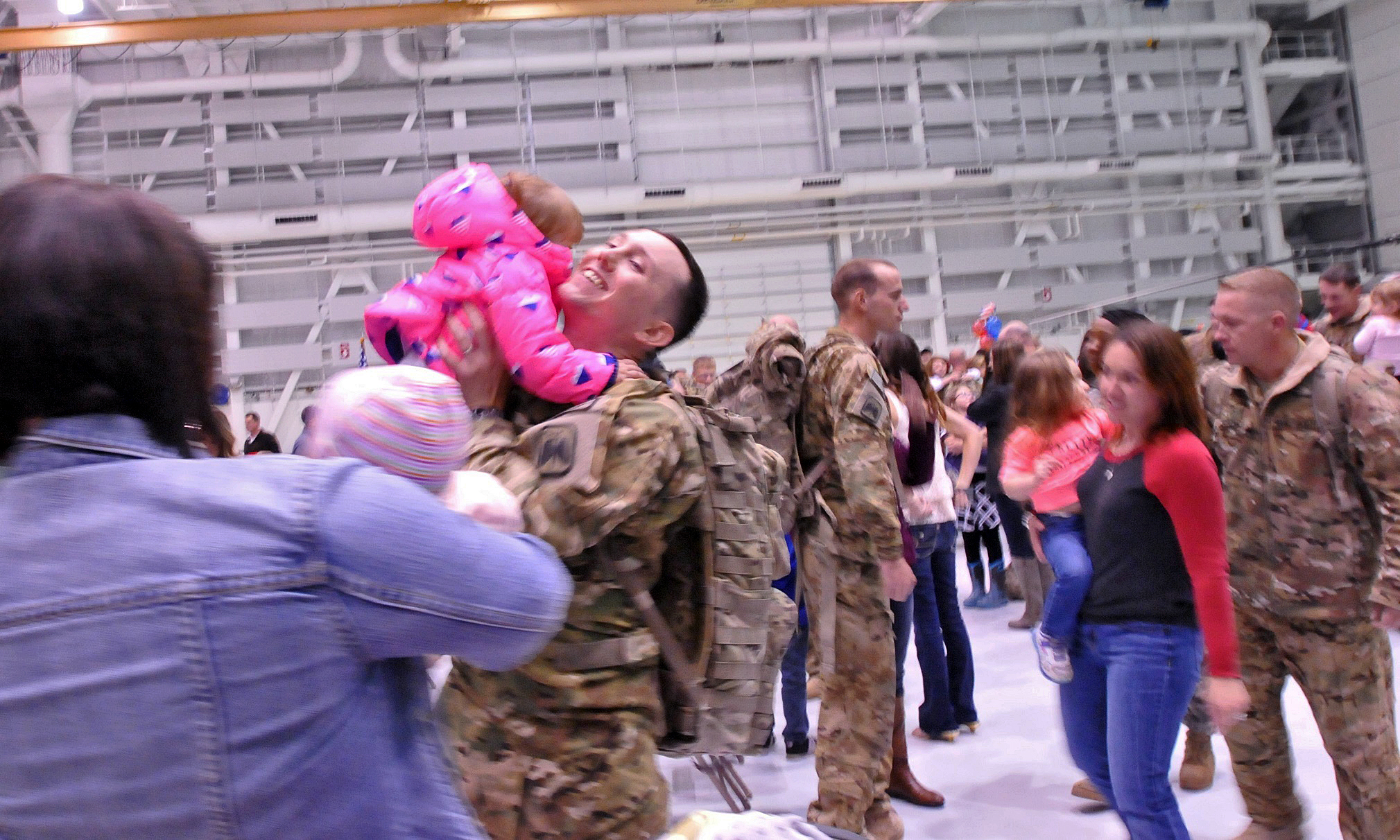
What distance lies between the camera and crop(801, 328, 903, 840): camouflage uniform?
10.3ft

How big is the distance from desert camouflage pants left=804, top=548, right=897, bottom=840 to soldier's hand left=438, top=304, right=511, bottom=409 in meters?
1.83

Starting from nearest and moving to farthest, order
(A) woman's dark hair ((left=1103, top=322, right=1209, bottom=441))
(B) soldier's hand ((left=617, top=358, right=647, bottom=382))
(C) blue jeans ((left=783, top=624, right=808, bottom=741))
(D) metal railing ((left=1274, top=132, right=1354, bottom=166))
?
(B) soldier's hand ((left=617, top=358, right=647, bottom=382)), (A) woman's dark hair ((left=1103, top=322, right=1209, bottom=441)), (C) blue jeans ((left=783, top=624, right=808, bottom=741)), (D) metal railing ((left=1274, top=132, right=1354, bottom=166))

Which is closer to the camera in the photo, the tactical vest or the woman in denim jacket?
the woman in denim jacket

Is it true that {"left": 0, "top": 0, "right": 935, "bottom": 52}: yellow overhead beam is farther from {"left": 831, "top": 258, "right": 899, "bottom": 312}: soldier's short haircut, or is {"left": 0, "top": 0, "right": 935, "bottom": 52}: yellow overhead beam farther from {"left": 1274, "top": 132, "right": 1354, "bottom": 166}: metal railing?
{"left": 1274, "top": 132, "right": 1354, "bottom": 166}: metal railing

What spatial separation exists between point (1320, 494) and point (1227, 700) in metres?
0.82

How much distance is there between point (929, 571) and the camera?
167 inches

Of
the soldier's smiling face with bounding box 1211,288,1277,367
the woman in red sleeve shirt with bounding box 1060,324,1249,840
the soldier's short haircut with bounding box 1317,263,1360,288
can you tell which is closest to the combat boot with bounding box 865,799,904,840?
the woman in red sleeve shirt with bounding box 1060,324,1249,840

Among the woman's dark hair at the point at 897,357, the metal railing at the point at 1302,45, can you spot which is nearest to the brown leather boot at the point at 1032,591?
the woman's dark hair at the point at 897,357

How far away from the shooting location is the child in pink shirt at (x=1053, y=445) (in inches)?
113

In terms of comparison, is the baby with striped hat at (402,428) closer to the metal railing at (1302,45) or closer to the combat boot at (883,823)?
the combat boot at (883,823)

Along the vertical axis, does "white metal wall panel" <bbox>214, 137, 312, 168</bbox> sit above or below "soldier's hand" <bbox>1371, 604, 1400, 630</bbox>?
above

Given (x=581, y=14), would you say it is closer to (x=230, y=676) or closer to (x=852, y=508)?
(x=852, y=508)

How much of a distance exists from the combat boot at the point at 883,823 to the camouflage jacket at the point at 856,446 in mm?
879

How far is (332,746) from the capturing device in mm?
802
